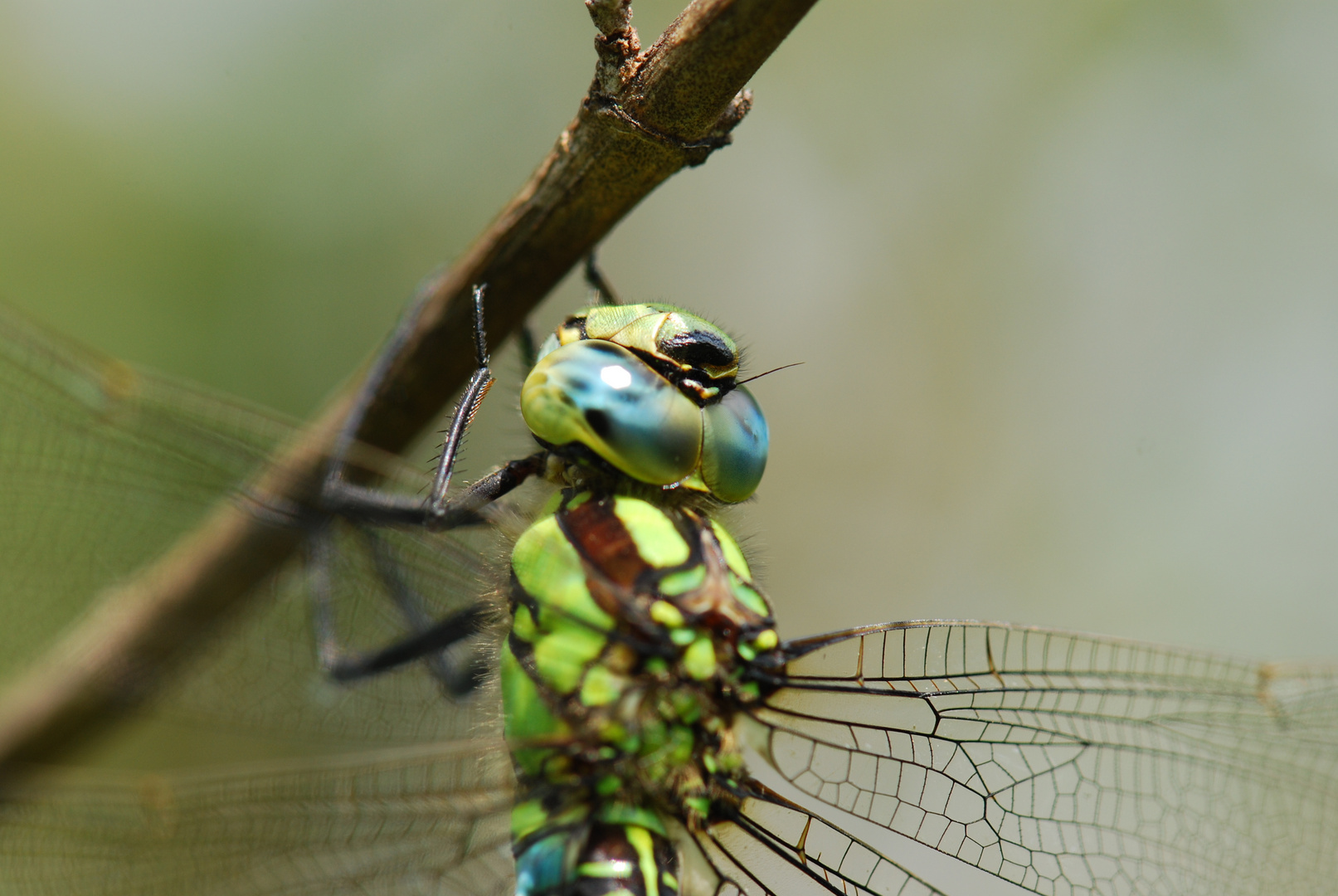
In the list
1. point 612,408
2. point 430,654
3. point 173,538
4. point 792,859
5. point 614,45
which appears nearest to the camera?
point 614,45

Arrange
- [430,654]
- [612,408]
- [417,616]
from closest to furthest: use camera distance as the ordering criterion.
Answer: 1. [612,408]
2. [430,654]
3. [417,616]

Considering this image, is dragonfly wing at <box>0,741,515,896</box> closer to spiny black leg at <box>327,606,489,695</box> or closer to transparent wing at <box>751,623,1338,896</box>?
spiny black leg at <box>327,606,489,695</box>

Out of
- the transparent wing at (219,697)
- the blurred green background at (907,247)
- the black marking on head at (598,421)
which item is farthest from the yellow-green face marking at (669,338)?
the blurred green background at (907,247)

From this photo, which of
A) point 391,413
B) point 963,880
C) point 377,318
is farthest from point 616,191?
point 377,318

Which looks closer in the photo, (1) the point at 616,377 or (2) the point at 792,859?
(1) the point at 616,377

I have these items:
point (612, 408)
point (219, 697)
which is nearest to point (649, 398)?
point (612, 408)

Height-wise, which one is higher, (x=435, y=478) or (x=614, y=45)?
(x=614, y=45)

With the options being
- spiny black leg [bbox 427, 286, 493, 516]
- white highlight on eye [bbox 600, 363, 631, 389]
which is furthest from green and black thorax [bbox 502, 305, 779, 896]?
spiny black leg [bbox 427, 286, 493, 516]

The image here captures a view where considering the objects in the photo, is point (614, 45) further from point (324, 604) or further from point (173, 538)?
point (173, 538)

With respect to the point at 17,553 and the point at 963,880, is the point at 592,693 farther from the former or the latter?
the point at 17,553
